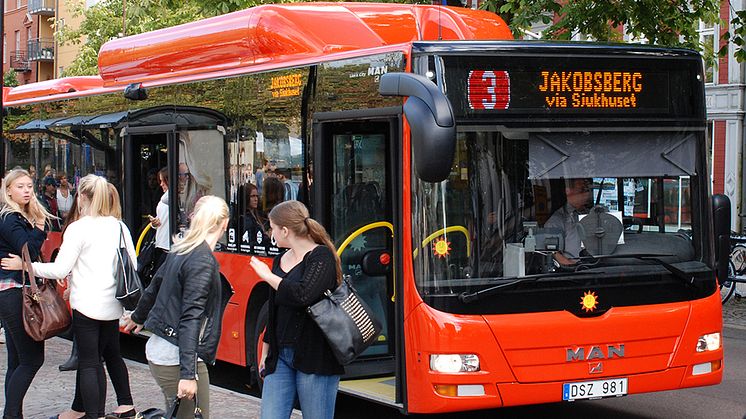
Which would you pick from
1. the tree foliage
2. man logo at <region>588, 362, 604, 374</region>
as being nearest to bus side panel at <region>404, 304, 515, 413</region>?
man logo at <region>588, 362, 604, 374</region>

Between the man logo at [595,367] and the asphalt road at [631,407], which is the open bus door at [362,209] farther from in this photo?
the man logo at [595,367]

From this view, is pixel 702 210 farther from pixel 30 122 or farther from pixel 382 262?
pixel 30 122

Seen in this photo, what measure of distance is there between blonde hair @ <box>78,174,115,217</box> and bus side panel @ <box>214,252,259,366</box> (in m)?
2.01

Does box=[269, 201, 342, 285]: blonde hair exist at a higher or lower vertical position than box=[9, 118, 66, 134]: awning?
lower

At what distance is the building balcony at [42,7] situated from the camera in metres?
73.4

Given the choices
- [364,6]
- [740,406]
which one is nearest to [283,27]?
[364,6]

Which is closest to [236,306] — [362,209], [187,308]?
[362,209]

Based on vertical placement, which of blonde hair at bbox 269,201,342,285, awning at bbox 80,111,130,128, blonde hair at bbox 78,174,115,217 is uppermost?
awning at bbox 80,111,130,128

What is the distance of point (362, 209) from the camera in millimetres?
8852

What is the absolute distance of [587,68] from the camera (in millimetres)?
8000

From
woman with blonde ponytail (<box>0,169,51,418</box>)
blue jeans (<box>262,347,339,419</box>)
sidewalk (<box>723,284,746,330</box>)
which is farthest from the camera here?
sidewalk (<box>723,284,746,330</box>)

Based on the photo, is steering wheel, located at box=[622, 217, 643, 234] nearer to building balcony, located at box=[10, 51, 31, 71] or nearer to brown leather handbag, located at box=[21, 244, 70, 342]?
brown leather handbag, located at box=[21, 244, 70, 342]

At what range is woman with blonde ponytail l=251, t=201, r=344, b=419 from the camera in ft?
19.6

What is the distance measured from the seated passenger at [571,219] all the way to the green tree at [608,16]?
29.4 feet
